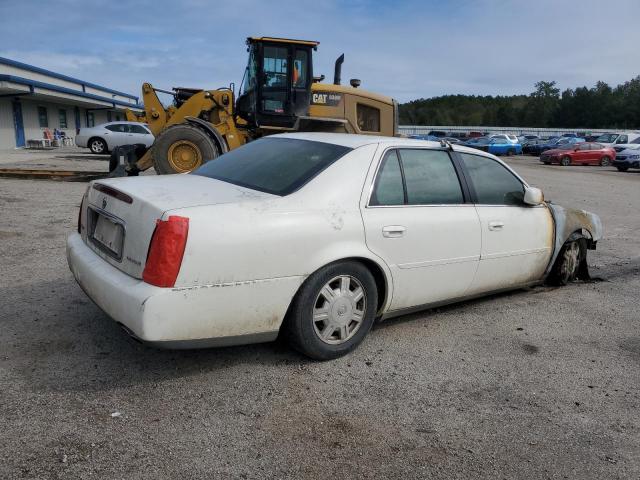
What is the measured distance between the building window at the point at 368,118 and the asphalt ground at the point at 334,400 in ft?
29.3

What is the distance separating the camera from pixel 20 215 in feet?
27.3

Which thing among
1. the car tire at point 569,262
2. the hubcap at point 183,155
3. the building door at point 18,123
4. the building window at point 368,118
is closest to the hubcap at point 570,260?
the car tire at point 569,262

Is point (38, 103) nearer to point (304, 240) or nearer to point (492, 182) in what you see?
point (492, 182)

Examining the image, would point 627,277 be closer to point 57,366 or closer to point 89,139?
point 57,366

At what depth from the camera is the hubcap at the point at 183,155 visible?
1143cm

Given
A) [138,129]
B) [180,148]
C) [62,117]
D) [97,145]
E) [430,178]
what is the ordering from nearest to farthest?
[430,178] < [180,148] < [138,129] < [97,145] < [62,117]

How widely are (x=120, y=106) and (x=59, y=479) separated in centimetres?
4704

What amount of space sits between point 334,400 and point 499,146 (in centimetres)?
3799

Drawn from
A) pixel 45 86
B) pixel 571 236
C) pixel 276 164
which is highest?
pixel 45 86

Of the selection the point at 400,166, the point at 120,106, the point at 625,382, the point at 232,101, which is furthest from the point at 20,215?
the point at 120,106

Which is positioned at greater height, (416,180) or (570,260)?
(416,180)

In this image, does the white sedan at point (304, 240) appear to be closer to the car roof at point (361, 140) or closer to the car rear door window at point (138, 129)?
the car roof at point (361, 140)

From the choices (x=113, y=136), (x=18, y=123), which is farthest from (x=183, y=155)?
(x=18, y=123)

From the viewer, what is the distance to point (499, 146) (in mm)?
38281
